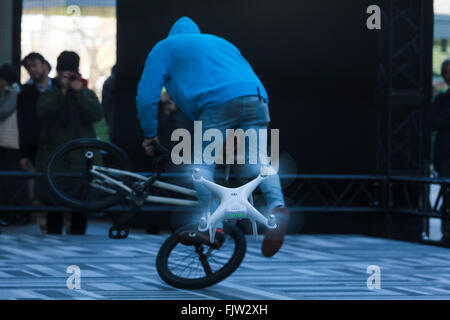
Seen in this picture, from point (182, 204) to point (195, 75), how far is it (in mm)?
1148

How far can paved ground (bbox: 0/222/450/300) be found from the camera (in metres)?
4.79

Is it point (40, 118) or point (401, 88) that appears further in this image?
point (401, 88)

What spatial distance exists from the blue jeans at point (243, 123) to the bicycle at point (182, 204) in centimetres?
7

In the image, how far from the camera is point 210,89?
440 cm

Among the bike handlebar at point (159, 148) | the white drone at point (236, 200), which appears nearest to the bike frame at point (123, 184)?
the bike handlebar at point (159, 148)

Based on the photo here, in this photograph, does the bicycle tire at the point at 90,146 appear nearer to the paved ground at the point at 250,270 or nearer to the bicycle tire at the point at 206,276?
the paved ground at the point at 250,270

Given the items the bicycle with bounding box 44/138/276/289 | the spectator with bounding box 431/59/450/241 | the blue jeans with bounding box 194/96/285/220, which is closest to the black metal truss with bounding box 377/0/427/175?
the spectator with bounding box 431/59/450/241

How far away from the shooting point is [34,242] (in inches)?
274

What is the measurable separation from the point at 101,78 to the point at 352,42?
2618 millimetres

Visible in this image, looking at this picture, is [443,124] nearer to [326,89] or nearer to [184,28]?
[326,89]

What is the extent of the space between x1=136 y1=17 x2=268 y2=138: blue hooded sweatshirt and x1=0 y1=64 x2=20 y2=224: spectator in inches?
137

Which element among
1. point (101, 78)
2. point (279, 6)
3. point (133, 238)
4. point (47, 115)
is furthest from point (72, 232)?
point (279, 6)

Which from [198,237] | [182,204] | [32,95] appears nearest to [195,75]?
[198,237]

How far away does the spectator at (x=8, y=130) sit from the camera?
25.2 ft
